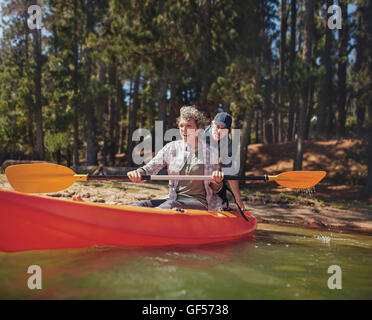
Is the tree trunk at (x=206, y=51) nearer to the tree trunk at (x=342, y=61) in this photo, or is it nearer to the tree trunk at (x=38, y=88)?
the tree trunk at (x=38, y=88)

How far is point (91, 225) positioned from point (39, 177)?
0.96m

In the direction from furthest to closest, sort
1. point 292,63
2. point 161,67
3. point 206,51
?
point 292,63
point 161,67
point 206,51

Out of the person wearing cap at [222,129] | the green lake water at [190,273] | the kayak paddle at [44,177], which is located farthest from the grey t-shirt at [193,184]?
the green lake water at [190,273]

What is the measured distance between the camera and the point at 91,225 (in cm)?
313

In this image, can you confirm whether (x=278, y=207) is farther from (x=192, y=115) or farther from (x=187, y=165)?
(x=192, y=115)

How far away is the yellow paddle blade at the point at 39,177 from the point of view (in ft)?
11.2

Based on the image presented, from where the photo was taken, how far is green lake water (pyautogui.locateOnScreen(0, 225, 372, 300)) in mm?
2297

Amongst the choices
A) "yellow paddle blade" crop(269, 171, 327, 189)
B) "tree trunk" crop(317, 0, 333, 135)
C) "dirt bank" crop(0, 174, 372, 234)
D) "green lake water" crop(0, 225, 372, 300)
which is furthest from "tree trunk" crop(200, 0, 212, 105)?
"green lake water" crop(0, 225, 372, 300)

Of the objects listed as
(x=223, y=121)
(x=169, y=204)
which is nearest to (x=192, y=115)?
(x=223, y=121)

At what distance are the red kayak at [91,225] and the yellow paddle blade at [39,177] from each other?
0.56 metres

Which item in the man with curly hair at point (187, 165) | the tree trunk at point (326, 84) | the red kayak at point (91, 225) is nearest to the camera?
the red kayak at point (91, 225)

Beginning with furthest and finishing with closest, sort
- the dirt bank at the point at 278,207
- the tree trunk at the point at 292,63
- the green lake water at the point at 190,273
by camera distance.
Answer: the tree trunk at the point at 292,63 < the dirt bank at the point at 278,207 < the green lake water at the point at 190,273
